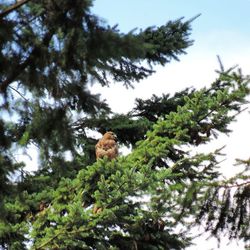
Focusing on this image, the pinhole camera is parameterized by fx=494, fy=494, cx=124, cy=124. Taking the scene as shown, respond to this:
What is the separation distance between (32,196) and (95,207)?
1926 millimetres

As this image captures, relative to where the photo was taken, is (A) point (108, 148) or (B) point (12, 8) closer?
(B) point (12, 8)

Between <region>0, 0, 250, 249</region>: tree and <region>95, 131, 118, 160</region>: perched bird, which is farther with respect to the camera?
<region>95, 131, 118, 160</region>: perched bird

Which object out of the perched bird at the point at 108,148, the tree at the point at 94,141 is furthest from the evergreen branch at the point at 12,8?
the perched bird at the point at 108,148

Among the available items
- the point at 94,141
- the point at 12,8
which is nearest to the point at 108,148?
the point at 94,141

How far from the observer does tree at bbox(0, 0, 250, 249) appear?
4715 mm

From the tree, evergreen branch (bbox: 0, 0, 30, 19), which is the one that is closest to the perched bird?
the tree

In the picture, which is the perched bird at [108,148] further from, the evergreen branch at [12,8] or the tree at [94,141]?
the evergreen branch at [12,8]

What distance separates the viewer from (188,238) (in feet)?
41.0

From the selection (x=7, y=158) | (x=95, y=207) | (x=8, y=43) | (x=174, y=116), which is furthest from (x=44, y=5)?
(x=174, y=116)

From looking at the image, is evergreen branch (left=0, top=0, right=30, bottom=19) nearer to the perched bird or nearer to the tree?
the tree

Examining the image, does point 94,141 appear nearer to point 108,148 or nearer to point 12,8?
point 108,148

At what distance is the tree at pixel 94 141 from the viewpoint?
186 inches

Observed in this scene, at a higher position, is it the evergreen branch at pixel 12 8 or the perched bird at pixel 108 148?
the perched bird at pixel 108 148

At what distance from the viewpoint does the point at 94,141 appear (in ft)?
44.0
